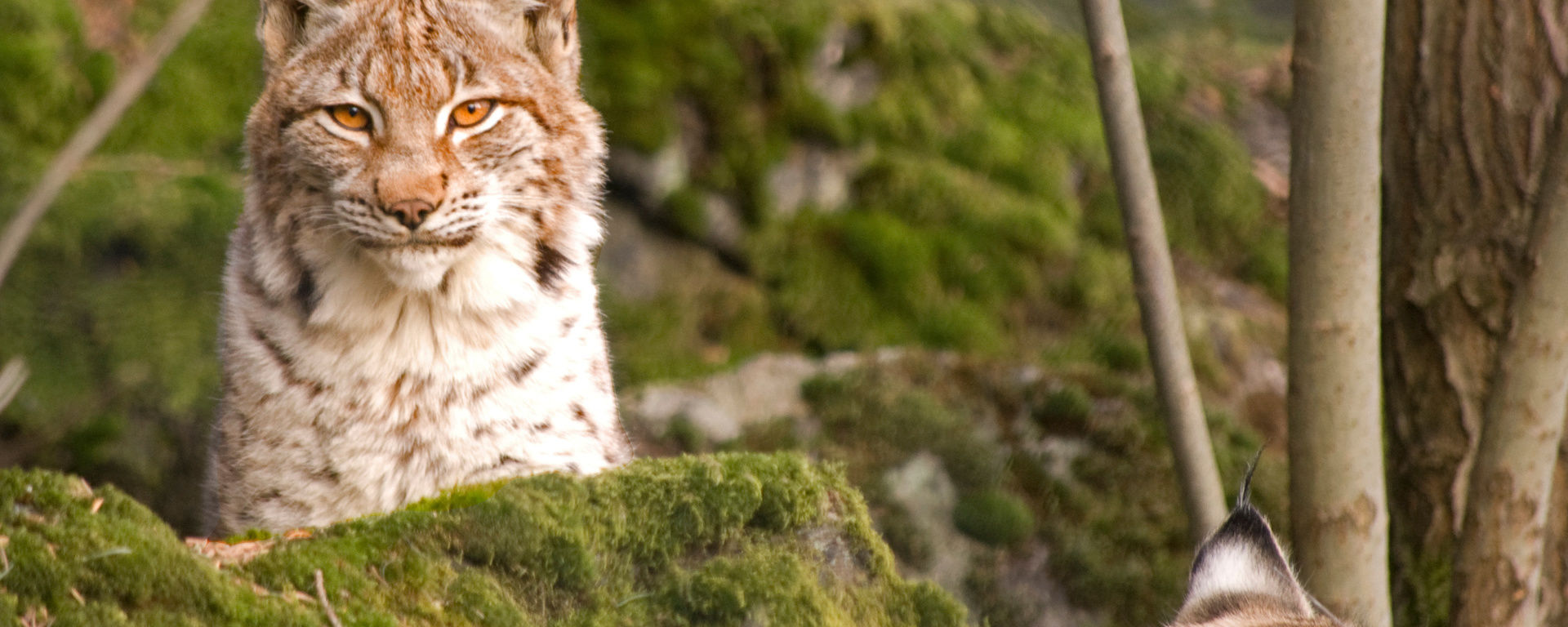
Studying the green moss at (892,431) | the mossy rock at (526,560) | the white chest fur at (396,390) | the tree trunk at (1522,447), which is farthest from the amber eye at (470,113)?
the tree trunk at (1522,447)

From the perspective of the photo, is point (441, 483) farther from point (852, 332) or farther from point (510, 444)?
point (852, 332)

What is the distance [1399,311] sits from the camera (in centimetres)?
419

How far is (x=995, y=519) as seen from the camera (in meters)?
4.86

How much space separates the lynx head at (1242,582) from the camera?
2309 mm

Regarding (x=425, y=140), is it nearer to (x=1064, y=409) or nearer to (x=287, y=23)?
(x=287, y=23)

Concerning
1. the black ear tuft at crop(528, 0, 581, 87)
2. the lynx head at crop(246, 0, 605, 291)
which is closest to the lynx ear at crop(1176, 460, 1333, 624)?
the lynx head at crop(246, 0, 605, 291)

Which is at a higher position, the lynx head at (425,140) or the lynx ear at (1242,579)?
the lynx head at (425,140)

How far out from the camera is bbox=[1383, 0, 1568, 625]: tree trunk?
3994mm

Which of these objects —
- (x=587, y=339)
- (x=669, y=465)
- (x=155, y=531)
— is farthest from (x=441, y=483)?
(x=155, y=531)

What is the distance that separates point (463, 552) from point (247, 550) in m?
0.39

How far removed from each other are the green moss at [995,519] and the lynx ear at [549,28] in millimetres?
2508

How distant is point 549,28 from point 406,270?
790 mm

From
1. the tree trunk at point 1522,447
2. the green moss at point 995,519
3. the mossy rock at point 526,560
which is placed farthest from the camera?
the green moss at point 995,519

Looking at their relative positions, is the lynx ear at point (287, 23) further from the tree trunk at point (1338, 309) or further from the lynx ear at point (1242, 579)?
the tree trunk at point (1338, 309)
